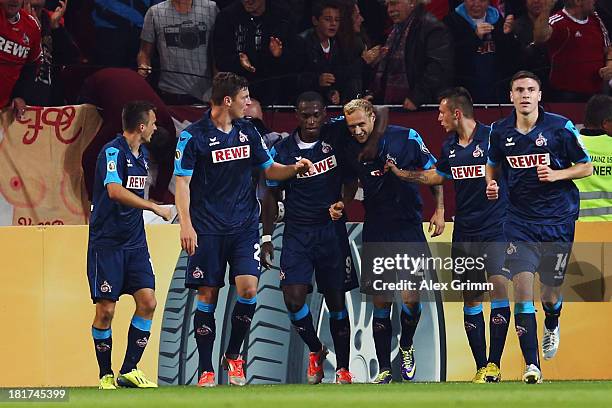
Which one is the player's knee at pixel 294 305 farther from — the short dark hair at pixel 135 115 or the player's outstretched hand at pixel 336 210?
the short dark hair at pixel 135 115

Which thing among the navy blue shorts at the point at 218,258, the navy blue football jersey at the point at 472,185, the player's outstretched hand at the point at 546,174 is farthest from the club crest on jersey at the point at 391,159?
the player's outstretched hand at the point at 546,174

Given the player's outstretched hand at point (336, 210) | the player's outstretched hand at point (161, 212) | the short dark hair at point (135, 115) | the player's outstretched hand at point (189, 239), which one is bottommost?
the player's outstretched hand at point (189, 239)

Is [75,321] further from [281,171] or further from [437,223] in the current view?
[437,223]

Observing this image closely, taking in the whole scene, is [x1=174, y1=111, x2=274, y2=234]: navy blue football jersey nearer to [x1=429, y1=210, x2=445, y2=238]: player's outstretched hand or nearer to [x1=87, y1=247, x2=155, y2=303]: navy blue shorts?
[x1=87, y1=247, x2=155, y2=303]: navy blue shorts

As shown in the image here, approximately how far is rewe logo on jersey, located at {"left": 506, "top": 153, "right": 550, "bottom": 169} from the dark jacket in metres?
1.98

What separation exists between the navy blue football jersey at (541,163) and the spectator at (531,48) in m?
2.45

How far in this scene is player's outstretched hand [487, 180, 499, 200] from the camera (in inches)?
388

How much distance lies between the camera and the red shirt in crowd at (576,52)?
12156 millimetres

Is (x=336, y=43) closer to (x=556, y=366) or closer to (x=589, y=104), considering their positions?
(x=589, y=104)

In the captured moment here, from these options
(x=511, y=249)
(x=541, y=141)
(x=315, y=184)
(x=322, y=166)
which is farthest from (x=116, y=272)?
(x=541, y=141)

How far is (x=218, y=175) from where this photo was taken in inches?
400

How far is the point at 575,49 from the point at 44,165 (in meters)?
4.87

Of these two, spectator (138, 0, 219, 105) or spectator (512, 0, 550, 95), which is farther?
spectator (512, 0, 550, 95)

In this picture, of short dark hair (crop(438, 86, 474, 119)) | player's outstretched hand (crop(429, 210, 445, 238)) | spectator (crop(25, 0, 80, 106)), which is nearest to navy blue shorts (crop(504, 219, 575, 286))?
player's outstretched hand (crop(429, 210, 445, 238))
